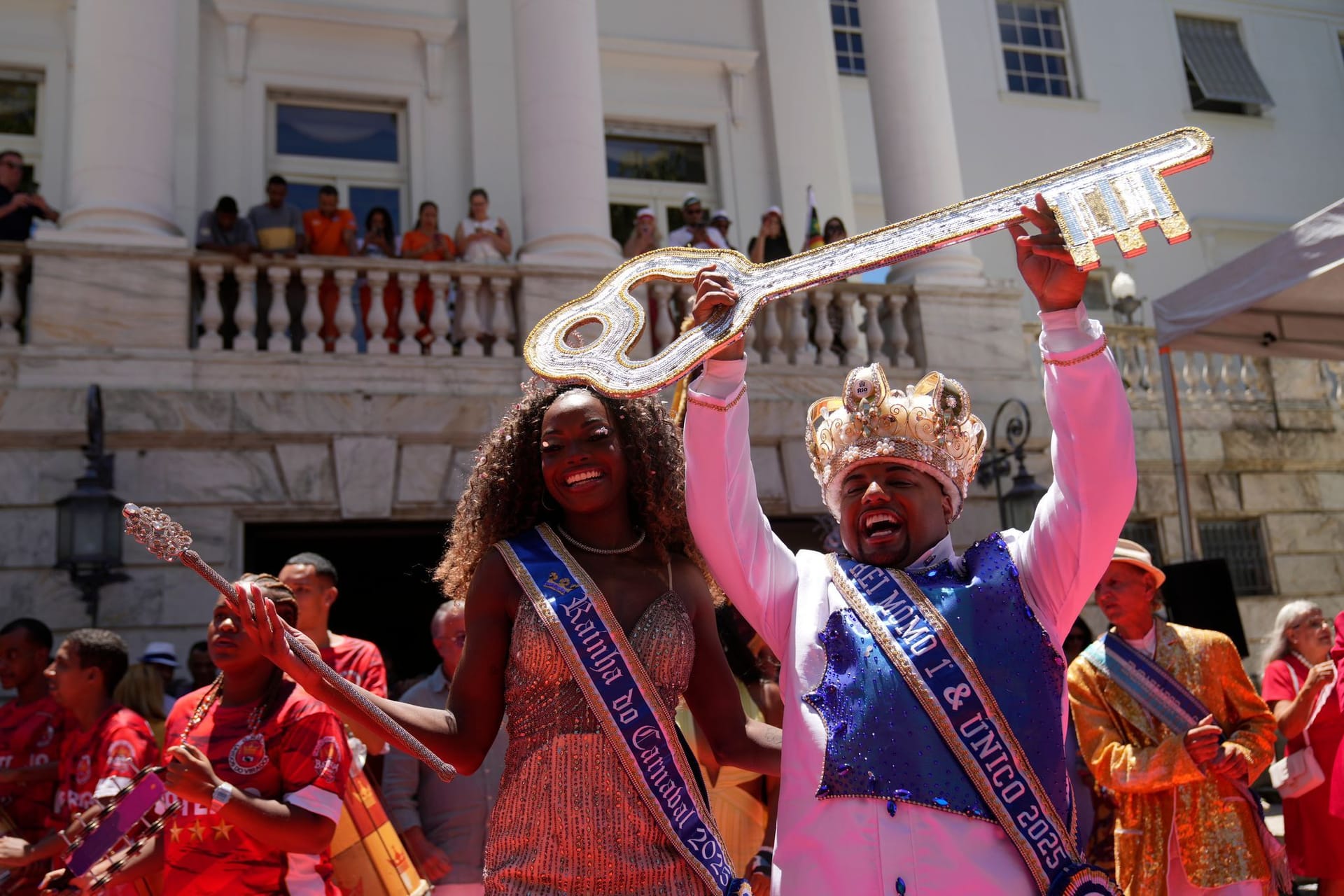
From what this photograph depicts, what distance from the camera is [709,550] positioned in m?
2.79

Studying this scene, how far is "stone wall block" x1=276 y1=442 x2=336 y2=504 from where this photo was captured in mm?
9422

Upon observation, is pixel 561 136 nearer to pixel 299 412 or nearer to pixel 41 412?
pixel 299 412

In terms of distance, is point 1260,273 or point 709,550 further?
point 1260,273

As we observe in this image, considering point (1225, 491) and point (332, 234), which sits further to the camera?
point (1225, 491)

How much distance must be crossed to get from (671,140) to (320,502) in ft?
23.0

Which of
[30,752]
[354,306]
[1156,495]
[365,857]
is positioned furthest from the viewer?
[1156,495]

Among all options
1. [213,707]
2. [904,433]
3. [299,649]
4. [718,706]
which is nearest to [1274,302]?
[904,433]

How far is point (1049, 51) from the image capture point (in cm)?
1919

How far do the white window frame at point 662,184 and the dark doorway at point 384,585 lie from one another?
4.59 metres

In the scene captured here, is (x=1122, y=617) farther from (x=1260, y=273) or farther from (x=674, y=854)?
(x=1260, y=273)

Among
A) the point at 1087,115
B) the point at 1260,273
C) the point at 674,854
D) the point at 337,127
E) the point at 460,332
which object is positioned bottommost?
the point at 674,854

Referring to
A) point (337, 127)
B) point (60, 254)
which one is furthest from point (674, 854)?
point (337, 127)

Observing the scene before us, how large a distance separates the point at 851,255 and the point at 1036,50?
17903mm

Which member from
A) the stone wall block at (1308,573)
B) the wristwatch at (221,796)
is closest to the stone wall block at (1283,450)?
the stone wall block at (1308,573)
